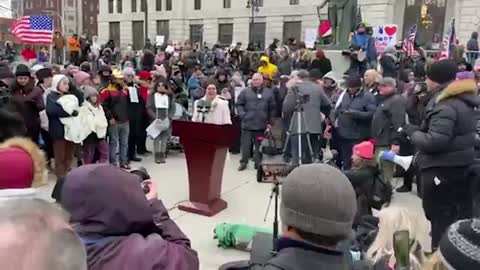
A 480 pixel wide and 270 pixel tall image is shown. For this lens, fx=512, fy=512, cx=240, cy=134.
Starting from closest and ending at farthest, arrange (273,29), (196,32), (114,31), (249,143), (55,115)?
(55,115)
(249,143)
(273,29)
(196,32)
(114,31)

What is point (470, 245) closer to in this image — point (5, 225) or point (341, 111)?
point (5, 225)

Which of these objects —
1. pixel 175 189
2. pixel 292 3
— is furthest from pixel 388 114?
pixel 292 3

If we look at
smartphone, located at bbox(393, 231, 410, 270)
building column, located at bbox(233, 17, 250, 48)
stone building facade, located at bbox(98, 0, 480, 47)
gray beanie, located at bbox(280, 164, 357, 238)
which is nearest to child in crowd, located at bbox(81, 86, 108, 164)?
smartphone, located at bbox(393, 231, 410, 270)

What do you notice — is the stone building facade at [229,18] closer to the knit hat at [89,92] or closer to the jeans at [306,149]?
the jeans at [306,149]

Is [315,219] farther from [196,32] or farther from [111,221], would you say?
[196,32]

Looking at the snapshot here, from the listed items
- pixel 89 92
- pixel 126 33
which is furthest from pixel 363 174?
pixel 126 33

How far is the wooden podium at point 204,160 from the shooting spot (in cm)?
630

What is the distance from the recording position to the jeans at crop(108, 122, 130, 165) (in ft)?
27.8

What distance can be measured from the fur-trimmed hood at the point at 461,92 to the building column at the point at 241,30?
159 ft

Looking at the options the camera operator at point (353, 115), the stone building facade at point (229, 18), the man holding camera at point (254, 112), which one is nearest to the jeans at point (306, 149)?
the camera operator at point (353, 115)

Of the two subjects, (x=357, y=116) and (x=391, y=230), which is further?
(x=357, y=116)

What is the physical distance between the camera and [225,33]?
54.2m

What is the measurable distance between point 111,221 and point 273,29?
49.8 m

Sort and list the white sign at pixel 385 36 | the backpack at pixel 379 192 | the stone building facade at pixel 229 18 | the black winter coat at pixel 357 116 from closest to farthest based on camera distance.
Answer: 1. the backpack at pixel 379 192
2. the black winter coat at pixel 357 116
3. the white sign at pixel 385 36
4. the stone building facade at pixel 229 18
